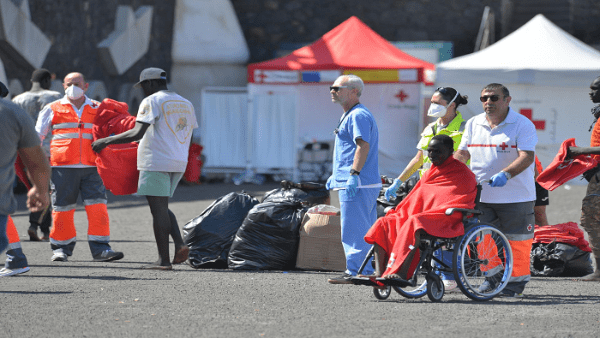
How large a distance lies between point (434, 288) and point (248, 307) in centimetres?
118

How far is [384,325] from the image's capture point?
→ 16.8 ft

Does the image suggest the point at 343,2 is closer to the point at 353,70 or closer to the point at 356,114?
the point at 353,70

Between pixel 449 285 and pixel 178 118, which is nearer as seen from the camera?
pixel 449 285

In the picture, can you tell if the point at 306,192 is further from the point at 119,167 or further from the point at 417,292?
the point at 417,292

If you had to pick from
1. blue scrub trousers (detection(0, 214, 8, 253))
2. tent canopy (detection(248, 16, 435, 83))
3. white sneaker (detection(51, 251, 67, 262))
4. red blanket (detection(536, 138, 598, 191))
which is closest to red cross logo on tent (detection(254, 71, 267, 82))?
tent canopy (detection(248, 16, 435, 83))

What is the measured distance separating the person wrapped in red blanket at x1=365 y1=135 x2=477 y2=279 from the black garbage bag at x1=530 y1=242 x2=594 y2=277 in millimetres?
1849

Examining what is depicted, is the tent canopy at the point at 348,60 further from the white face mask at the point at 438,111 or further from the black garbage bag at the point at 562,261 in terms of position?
the white face mask at the point at 438,111

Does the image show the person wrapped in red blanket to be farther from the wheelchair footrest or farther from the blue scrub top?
the blue scrub top

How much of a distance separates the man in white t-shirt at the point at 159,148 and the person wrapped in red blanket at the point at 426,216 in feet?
6.61

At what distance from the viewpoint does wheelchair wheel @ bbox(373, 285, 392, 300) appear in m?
6.01

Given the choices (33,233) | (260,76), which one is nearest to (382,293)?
(33,233)

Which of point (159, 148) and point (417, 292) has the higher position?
point (159, 148)

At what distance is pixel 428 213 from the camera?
5.82 meters

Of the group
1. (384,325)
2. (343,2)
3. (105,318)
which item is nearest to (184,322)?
(105,318)
